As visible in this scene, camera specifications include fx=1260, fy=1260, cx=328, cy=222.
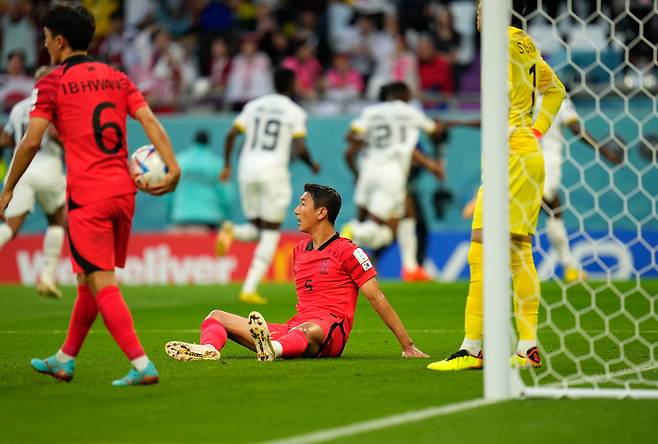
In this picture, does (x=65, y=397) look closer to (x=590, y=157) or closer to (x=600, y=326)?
(x=600, y=326)

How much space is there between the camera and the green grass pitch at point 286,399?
467cm

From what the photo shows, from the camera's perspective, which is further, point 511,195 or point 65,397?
point 511,195

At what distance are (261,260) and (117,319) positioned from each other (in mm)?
7142

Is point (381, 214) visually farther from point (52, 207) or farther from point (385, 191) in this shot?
point (52, 207)

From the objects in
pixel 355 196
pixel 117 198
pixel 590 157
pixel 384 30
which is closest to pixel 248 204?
pixel 355 196

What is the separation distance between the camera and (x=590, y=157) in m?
16.1

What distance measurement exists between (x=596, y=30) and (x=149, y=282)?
7.19 meters

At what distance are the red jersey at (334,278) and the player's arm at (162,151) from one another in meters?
1.69

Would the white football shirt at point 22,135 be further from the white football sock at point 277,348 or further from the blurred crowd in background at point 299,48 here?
the white football sock at point 277,348

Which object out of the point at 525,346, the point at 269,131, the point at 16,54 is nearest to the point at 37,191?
the point at 269,131

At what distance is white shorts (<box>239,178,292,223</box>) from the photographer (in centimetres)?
1330

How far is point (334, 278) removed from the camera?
732 cm

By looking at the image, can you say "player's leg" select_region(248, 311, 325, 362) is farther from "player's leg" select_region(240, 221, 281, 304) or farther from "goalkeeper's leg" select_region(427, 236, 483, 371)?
"player's leg" select_region(240, 221, 281, 304)

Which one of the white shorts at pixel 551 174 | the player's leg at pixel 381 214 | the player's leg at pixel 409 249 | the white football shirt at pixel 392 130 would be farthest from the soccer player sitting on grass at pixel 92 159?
the player's leg at pixel 409 249
